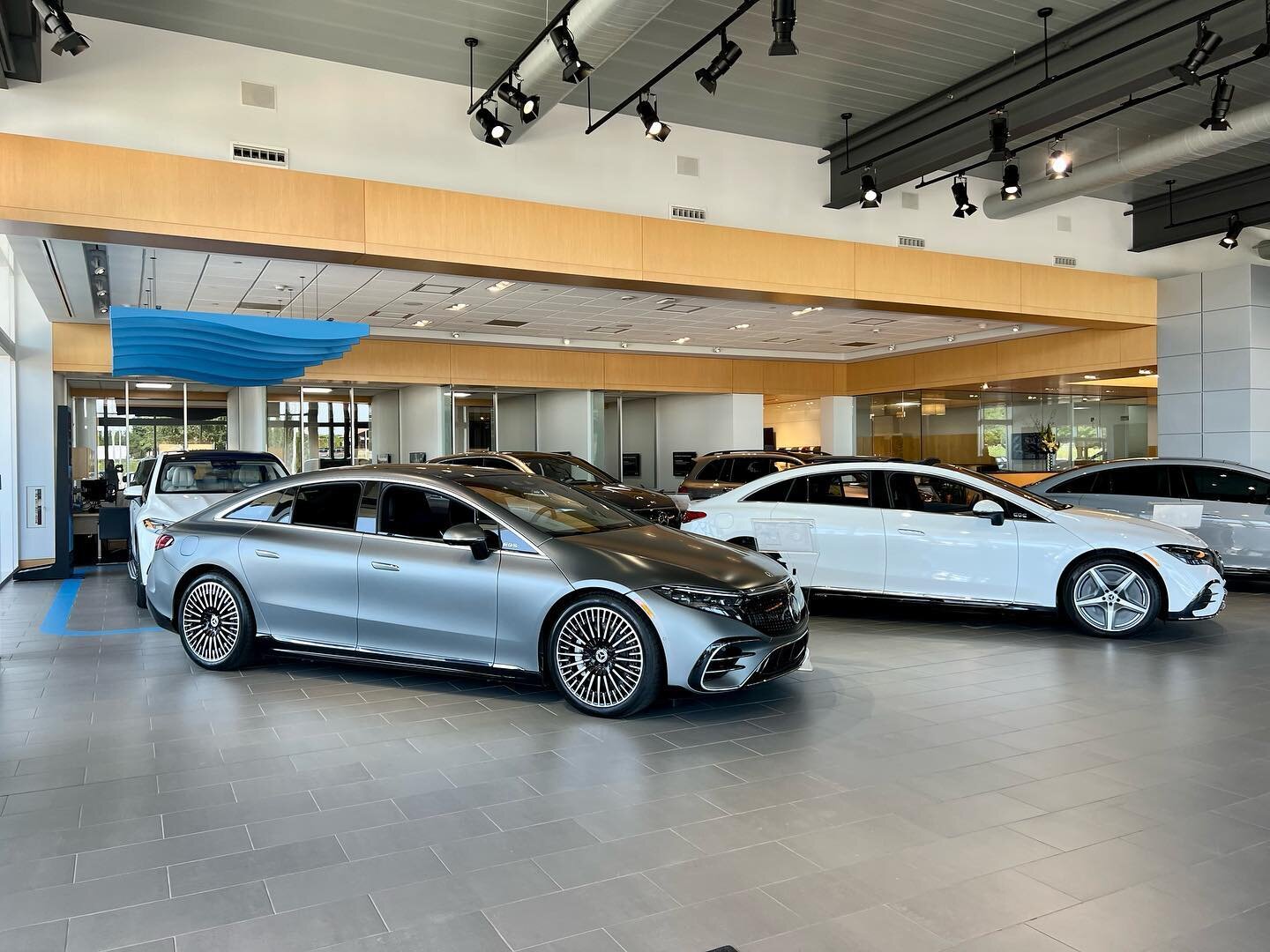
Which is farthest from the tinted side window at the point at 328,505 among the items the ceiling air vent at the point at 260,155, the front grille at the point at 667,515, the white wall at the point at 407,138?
the front grille at the point at 667,515

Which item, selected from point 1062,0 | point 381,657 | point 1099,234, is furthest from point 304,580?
point 1099,234

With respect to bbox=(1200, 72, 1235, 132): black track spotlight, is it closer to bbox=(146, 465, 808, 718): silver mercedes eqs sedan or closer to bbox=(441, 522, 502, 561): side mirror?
bbox=(146, 465, 808, 718): silver mercedes eqs sedan

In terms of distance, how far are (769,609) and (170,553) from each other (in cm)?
396

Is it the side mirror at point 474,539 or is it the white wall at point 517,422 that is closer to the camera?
the side mirror at point 474,539

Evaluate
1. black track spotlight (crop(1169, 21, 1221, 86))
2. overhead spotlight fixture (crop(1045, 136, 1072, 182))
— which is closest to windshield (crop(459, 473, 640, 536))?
black track spotlight (crop(1169, 21, 1221, 86))

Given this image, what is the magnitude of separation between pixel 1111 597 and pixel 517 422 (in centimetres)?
1387

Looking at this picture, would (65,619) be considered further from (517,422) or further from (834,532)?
(517,422)

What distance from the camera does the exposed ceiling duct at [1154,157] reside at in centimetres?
838

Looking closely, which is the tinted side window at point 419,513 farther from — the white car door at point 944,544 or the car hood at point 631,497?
the car hood at point 631,497

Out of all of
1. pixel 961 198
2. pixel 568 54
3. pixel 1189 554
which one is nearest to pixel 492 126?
pixel 568 54

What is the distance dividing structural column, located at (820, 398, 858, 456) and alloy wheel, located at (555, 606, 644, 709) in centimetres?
1671

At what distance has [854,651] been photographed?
652cm

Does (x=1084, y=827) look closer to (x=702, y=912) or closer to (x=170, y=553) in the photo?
(x=702, y=912)

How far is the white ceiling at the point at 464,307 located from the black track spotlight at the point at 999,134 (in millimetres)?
3644
